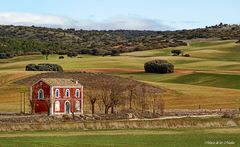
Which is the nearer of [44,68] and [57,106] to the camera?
[57,106]

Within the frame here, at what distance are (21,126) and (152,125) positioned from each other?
12.8 m

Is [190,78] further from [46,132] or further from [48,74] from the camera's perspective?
[46,132]

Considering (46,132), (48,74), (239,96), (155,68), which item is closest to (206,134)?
(46,132)

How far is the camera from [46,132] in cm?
5466

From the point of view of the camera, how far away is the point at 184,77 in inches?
5340

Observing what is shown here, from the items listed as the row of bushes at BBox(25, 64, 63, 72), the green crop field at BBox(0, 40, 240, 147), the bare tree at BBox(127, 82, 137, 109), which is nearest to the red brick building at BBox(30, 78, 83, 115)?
the green crop field at BBox(0, 40, 240, 147)

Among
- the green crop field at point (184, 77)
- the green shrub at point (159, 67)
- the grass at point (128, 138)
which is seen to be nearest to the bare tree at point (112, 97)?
the green crop field at point (184, 77)

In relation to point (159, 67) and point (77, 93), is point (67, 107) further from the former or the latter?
point (159, 67)

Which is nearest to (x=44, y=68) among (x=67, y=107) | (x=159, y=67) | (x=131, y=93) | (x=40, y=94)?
(x=159, y=67)

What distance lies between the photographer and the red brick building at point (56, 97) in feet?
290

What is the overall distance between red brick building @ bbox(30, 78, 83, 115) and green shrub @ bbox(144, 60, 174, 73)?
55.1 metres

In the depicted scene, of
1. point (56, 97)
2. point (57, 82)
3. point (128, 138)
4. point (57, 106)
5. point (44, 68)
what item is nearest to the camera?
point (128, 138)

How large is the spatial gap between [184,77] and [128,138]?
8756 cm

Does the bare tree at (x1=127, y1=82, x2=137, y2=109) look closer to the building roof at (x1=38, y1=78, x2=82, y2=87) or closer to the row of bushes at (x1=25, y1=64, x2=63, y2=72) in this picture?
the building roof at (x1=38, y1=78, x2=82, y2=87)
